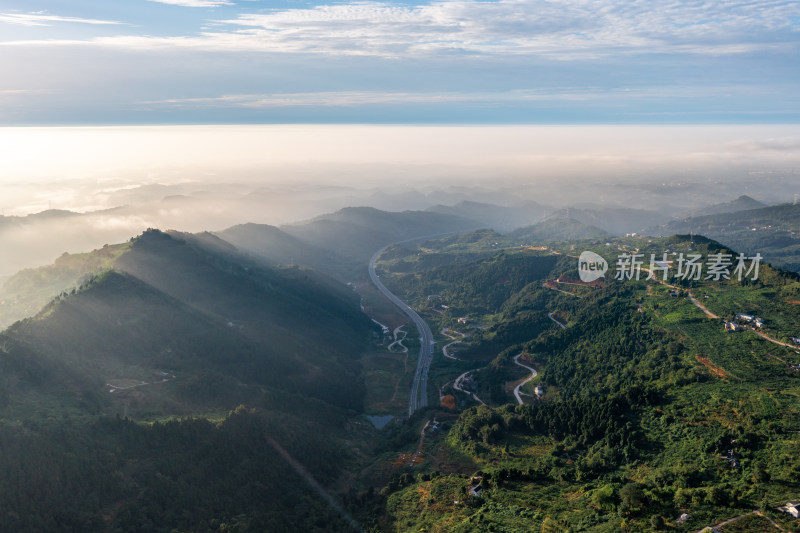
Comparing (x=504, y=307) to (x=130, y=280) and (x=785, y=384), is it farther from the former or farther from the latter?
(x=130, y=280)

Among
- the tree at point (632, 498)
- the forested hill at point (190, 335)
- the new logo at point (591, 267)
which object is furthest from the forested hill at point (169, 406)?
the new logo at point (591, 267)

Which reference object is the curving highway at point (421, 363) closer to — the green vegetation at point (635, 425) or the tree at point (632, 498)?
the green vegetation at point (635, 425)

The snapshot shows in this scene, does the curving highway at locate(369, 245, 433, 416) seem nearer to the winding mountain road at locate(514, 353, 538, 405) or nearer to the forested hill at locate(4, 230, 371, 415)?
the forested hill at locate(4, 230, 371, 415)

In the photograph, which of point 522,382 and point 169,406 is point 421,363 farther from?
point 169,406

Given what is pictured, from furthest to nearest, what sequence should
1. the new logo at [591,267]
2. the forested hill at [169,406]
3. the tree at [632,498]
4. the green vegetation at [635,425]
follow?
the new logo at [591,267], the forested hill at [169,406], the green vegetation at [635,425], the tree at [632,498]

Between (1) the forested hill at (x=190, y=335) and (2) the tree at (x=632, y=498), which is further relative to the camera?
(1) the forested hill at (x=190, y=335)

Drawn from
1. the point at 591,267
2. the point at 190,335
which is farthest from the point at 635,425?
the point at 591,267

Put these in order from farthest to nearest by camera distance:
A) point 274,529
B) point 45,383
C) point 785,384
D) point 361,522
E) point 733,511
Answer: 1. point 45,383
2. point 785,384
3. point 361,522
4. point 274,529
5. point 733,511

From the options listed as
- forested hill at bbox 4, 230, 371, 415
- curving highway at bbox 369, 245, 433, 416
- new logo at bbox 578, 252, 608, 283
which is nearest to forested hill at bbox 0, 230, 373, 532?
forested hill at bbox 4, 230, 371, 415

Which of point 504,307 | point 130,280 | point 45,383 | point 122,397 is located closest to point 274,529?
point 122,397
